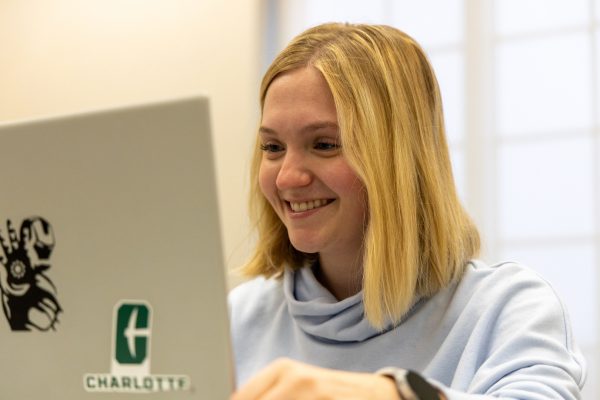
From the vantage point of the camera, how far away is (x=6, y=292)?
674mm

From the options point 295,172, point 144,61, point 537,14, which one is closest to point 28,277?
point 295,172

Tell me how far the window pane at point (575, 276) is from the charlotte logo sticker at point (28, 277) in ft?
6.15

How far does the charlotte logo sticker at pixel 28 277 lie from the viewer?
0.65m

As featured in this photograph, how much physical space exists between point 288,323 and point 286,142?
312 millimetres

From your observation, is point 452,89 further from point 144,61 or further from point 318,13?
point 144,61

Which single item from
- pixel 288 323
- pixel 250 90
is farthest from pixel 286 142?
pixel 250 90

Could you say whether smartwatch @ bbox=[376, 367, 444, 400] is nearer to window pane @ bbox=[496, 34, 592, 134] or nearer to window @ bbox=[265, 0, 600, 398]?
window @ bbox=[265, 0, 600, 398]

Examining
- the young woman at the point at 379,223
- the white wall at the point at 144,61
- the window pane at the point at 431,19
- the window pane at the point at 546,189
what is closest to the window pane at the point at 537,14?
the window pane at the point at 431,19

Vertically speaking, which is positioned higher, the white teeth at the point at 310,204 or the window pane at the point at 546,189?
the white teeth at the point at 310,204

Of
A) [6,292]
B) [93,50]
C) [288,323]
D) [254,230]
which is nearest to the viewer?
[6,292]

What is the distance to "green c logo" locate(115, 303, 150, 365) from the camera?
611 millimetres

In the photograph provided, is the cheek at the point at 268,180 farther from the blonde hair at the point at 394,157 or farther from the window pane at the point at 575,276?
the window pane at the point at 575,276

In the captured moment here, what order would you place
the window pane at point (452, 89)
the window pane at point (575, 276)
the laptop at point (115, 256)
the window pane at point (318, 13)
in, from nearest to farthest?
the laptop at point (115, 256), the window pane at point (575, 276), the window pane at point (452, 89), the window pane at point (318, 13)

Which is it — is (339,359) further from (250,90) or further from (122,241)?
(250,90)
